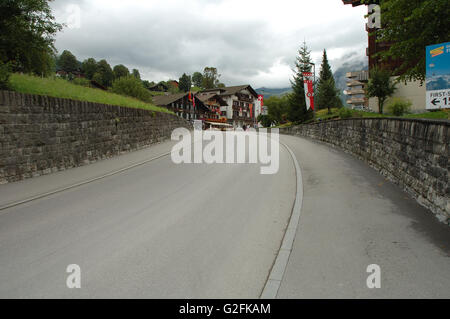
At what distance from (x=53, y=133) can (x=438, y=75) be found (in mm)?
12471

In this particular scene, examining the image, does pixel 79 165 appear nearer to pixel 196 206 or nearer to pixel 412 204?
pixel 196 206

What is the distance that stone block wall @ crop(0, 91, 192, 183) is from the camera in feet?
34.0

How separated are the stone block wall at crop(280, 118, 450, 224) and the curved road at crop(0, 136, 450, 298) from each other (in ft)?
1.19

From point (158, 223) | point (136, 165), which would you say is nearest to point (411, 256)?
point (158, 223)

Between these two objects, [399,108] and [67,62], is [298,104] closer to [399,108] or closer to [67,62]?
[399,108]

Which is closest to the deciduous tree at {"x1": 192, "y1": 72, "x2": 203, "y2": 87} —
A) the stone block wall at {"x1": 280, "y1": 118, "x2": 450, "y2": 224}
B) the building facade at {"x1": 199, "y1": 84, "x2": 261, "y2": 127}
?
the building facade at {"x1": 199, "y1": 84, "x2": 261, "y2": 127}

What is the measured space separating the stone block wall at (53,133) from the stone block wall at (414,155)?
11.7m

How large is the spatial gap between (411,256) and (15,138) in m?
11.5

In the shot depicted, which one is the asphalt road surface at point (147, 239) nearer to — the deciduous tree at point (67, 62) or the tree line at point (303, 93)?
the tree line at point (303, 93)

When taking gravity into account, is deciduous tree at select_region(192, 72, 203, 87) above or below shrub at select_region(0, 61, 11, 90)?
above

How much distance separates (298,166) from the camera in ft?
43.6

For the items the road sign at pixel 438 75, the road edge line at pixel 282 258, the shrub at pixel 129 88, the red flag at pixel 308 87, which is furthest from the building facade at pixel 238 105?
the road edge line at pixel 282 258

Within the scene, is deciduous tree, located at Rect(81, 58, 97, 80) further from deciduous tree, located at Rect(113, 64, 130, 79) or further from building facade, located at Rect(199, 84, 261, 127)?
building facade, located at Rect(199, 84, 261, 127)

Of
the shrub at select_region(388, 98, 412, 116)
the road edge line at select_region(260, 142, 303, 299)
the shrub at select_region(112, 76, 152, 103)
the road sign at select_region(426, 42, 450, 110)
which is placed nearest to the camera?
the road edge line at select_region(260, 142, 303, 299)
